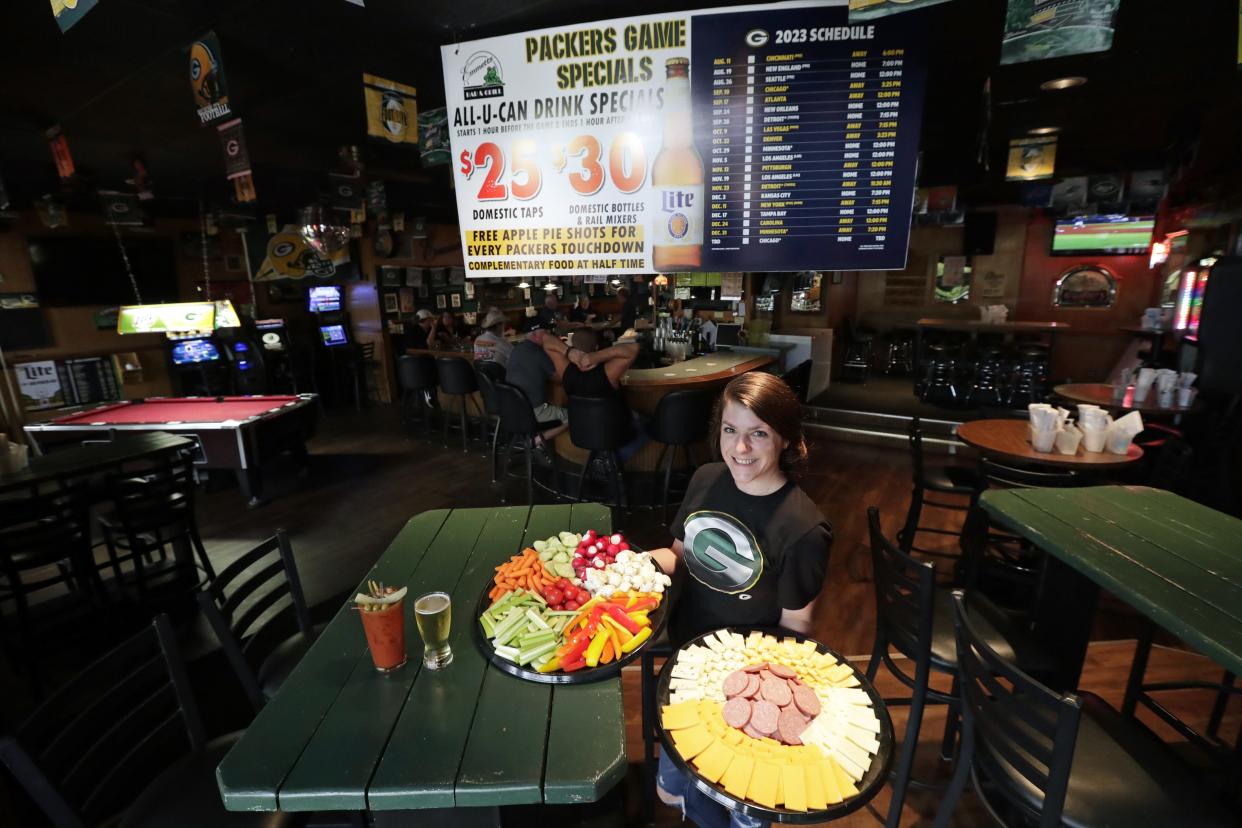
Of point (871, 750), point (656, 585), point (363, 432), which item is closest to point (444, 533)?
point (656, 585)

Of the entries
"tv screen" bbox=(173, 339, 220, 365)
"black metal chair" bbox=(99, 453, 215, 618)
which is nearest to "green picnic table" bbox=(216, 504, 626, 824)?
"black metal chair" bbox=(99, 453, 215, 618)

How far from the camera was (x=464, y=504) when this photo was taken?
4.75 metres

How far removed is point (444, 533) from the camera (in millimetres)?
2129

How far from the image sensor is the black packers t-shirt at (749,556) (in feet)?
5.07

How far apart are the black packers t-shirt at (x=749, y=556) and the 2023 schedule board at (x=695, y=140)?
3.29 feet

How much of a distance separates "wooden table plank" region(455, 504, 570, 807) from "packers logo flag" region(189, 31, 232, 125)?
2719 mm

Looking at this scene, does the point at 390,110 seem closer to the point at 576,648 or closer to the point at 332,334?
the point at 576,648

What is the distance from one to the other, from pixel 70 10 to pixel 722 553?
8.15ft

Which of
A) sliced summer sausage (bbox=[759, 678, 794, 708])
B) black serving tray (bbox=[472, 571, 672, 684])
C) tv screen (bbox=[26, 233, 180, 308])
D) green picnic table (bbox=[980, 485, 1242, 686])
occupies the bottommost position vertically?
black serving tray (bbox=[472, 571, 672, 684])

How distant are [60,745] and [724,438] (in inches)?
70.0

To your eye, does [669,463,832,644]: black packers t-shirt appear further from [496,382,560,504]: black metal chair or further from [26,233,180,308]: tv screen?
[26,233,180,308]: tv screen

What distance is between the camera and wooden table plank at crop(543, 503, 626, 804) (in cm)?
102

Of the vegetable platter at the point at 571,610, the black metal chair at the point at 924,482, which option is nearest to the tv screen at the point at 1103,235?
the black metal chair at the point at 924,482

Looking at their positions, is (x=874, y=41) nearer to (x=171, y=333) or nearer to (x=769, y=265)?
Result: (x=769, y=265)
